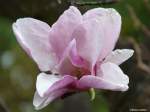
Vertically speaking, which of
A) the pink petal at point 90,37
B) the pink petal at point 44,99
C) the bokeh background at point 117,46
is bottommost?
the bokeh background at point 117,46

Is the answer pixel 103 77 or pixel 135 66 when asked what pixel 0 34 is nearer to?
pixel 135 66

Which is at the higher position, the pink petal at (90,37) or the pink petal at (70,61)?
the pink petal at (90,37)

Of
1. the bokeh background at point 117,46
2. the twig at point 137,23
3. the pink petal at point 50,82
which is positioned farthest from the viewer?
the twig at point 137,23

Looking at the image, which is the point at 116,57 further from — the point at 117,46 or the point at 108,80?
the point at 117,46

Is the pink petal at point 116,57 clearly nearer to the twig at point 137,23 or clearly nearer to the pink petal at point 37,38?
the pink petal at point 37,38

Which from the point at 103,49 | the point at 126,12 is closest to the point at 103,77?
the point at 103,49

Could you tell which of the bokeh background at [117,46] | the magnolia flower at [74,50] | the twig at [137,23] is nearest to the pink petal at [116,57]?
the magnolia flower at [74,50]
